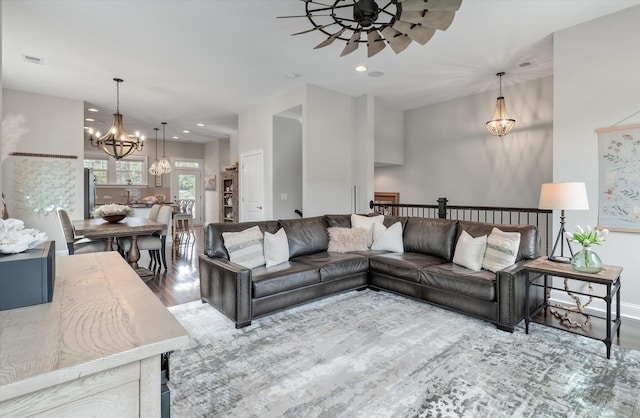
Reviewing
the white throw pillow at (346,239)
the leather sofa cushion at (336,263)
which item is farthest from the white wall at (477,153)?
the leather sofa cushion at (336,263)

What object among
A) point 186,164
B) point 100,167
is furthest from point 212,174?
point 100,167

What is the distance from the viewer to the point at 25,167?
222 inches

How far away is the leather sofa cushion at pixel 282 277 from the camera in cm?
303

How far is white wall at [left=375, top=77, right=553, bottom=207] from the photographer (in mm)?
5348

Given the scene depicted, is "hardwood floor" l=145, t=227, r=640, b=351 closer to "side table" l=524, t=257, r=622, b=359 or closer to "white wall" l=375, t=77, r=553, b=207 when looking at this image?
"side table" l=524, t=257, r=622, b=359

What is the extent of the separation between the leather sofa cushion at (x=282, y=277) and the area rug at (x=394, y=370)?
30 cm

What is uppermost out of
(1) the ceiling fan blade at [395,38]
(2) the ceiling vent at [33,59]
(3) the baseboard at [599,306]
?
(2) the ceiling vent at [33,59]

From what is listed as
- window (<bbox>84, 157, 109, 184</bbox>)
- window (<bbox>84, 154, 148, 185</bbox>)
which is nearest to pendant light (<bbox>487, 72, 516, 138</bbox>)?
window (<bbox>84, 154, 148, 185</bbox>)

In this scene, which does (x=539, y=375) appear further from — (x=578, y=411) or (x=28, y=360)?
(x=28, y=360)

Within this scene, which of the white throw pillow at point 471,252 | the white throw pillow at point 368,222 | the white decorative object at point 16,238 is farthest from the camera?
the white throw pillow at point 368,222

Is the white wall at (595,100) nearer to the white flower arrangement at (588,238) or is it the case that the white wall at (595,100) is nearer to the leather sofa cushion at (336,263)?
the white flower arrangement at (588,238)

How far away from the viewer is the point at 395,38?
2701 mm

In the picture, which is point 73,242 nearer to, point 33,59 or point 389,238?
point 33,59

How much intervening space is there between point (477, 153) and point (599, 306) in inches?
135
